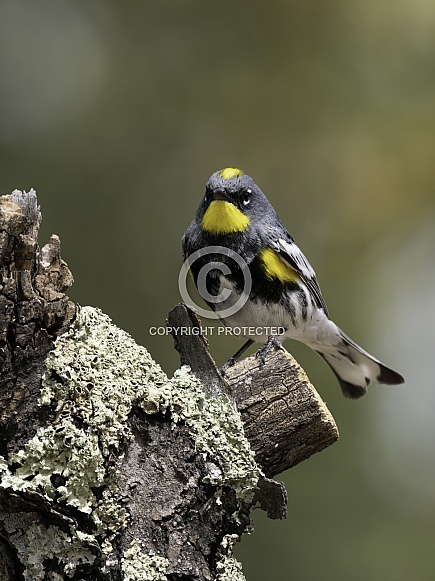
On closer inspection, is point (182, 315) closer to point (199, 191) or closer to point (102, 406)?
point (102, 406)

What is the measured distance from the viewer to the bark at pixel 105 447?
158 cm

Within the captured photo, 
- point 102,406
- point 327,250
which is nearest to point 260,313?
point 327,250

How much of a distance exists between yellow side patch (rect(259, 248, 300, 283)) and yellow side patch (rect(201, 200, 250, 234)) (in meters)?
0.15

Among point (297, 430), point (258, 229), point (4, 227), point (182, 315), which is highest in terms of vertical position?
point (258, 229)

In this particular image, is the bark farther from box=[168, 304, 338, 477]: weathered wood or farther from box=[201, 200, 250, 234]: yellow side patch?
box=[201, 200, 250, 234]: yellow side patch

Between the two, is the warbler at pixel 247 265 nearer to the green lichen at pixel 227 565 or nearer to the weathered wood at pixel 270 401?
the weathered wood at pixel 270 401

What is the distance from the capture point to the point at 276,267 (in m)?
A: 3.03

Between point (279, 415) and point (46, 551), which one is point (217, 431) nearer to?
point (279, 415)

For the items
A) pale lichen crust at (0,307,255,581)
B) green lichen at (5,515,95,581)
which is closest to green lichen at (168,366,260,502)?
pale lichen crust at (0,307,255,581)

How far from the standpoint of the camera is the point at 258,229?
3.04 metres

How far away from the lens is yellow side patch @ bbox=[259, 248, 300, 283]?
2977mm

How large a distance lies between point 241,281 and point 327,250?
1.03 m

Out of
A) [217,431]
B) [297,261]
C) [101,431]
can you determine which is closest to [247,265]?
[297,261]

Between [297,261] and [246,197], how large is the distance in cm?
36
